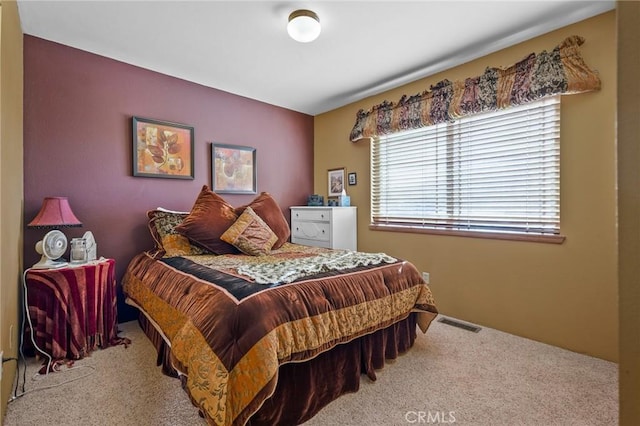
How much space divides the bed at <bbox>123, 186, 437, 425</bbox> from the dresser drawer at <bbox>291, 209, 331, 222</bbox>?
1.09 m

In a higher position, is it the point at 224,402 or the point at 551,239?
the point at 551,239

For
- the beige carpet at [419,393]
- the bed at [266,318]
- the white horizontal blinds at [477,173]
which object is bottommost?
the beige carpet at [419,393]

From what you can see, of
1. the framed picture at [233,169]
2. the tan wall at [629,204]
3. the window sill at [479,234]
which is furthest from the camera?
the framed picture at [233,169]

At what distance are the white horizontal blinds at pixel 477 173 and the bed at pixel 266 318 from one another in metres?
1.10

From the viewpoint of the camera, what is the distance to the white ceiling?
2.11 metres

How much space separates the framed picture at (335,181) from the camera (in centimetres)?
418

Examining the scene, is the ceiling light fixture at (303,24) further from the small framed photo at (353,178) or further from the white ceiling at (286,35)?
the small framed photo at (353,178)

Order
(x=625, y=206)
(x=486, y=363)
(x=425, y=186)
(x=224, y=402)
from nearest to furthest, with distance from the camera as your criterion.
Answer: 1. (x=625, y=206)
2. (x=224, y=402)
3. (x=486, y=363)
4. (x=425, y=186)

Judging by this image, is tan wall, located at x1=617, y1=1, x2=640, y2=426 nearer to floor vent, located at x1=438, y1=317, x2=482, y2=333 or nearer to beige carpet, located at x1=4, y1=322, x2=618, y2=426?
beige carpet, located at x1=4, y1=322, x2=618, y2=426

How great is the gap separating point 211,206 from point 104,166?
1.03 m

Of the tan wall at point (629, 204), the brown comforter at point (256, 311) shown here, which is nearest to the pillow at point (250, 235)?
the brown comforter at point (256, 311)

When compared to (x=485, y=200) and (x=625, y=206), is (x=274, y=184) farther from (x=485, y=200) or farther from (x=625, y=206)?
(x=625, y=206)

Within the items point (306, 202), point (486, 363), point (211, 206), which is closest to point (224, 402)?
point (486, 363)

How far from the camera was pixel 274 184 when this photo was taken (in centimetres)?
414
